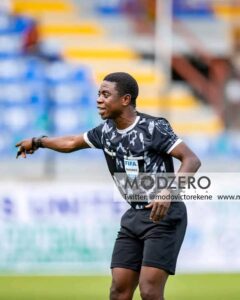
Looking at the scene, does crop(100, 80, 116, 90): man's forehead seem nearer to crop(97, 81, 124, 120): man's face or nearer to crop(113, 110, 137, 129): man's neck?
crop(97, 81, 124, 120): man's face

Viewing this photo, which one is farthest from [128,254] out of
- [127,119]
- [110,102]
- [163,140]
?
[110,102]

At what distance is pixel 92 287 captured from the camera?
11367 mm

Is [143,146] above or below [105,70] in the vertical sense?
above

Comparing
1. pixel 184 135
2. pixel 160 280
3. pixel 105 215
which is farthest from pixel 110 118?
pixel 184 135

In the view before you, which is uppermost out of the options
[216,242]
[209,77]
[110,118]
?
[110,118]

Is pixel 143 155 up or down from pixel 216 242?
up

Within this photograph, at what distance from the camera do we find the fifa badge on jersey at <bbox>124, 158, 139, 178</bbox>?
7047 mm

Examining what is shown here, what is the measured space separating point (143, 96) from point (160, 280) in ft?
47.1

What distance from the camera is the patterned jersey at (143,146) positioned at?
6965 millimetres

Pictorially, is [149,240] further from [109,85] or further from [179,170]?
[109,85]

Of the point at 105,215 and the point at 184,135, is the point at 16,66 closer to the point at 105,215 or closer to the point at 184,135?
the point at 184,135

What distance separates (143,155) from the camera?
23.0ft

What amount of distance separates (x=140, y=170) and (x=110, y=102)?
561 mm

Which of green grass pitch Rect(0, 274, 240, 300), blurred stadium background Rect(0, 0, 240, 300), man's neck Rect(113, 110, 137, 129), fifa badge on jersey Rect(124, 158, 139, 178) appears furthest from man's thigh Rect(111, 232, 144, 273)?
blurred stadium background Rect(0, 0, 240, 300)
